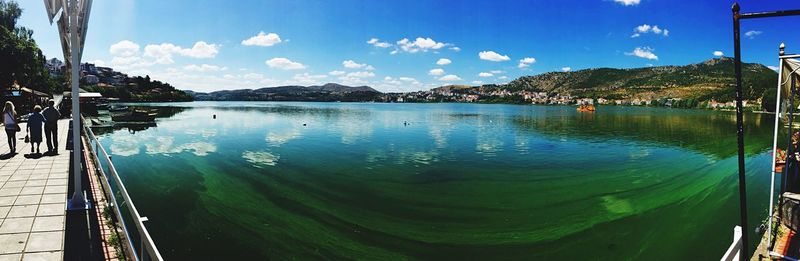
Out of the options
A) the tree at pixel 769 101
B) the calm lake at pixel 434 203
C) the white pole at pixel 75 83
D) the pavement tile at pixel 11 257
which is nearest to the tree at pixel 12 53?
the calm lake at pixel 434 203

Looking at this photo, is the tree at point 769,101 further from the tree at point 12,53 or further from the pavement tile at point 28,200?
the tree at point 12,53

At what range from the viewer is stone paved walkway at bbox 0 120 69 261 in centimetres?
448

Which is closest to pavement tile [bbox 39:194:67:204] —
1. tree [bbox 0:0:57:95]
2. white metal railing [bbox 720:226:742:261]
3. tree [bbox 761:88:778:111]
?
white metal railing [bbox 720:226:742:261]

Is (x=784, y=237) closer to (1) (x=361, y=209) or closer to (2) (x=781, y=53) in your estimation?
(2) (x=781, y=53)

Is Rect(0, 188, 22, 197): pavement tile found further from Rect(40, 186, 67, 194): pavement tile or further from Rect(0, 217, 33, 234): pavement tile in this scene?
Rect(0, 217, 33, 234): pavement tile

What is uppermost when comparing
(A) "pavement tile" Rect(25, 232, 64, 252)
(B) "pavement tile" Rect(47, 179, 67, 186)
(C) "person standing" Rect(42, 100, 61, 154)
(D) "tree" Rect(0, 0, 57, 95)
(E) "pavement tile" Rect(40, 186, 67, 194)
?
(D) "tree" Rect(0, 0, 57, 95)

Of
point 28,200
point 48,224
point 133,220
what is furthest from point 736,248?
point 28,200

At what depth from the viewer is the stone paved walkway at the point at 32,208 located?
176 inches

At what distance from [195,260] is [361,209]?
170 inches

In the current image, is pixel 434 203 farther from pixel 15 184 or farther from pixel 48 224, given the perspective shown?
pixel 15 184

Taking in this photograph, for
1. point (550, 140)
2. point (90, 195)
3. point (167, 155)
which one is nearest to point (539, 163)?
point (550, 140)

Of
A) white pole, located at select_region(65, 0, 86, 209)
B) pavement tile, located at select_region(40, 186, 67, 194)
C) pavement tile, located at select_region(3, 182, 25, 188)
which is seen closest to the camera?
white pole, located at select_region(65, 0, 86, 209)

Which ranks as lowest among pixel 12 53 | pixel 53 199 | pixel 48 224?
pixel 48 224

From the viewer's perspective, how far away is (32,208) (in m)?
5.77
